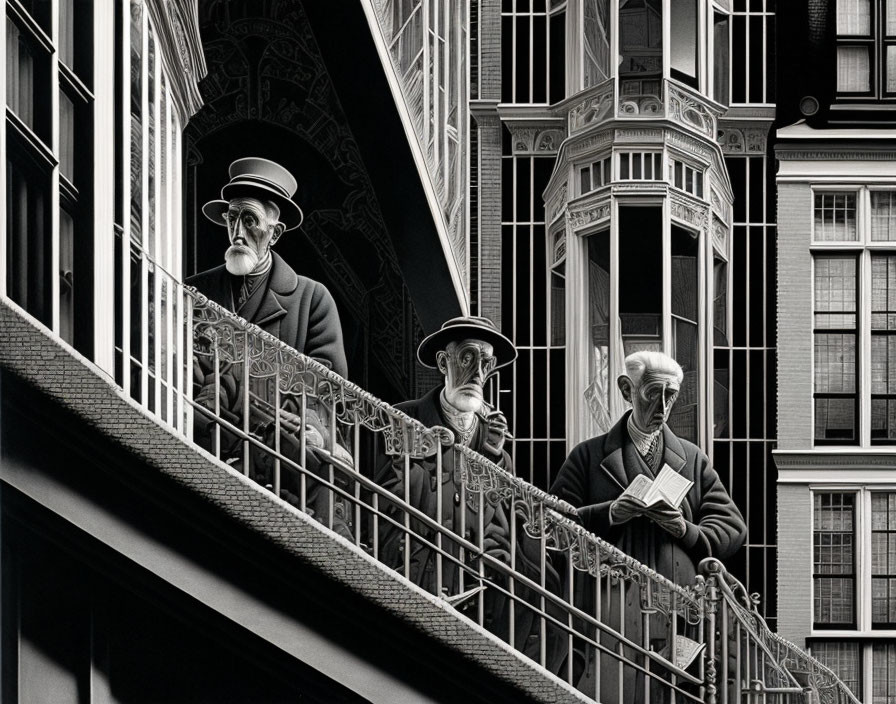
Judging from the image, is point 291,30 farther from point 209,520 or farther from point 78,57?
point 209,520

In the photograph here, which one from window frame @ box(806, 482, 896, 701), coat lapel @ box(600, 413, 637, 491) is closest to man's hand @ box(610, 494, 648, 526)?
coat lapel @ box(600, 413, 637, 491)

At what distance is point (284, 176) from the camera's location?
9523 mm

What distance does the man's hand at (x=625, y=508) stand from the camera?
9.85 m

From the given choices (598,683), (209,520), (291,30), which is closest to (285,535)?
(209,520)

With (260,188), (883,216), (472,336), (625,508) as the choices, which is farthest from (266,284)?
(883,216)

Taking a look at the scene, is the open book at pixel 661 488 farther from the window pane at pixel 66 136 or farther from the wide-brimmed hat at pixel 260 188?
the window pane at pixel 66 136

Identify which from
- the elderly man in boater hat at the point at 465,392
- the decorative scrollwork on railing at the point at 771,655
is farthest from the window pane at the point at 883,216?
the elderly man in boater hat at the point at 465,392

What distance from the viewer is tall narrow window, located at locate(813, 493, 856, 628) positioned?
14.3 metres

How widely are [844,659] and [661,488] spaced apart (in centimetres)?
471

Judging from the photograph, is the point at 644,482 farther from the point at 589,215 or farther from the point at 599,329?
the point at 589,215

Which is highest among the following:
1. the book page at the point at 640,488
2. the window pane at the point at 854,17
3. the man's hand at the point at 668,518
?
the window pane at the point at 854,17

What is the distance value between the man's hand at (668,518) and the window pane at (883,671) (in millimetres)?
4581

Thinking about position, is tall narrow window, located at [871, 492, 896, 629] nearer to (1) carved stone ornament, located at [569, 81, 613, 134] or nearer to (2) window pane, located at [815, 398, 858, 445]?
(2) window pane, located at [815, 398, 858, 445]

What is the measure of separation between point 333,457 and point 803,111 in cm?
871
